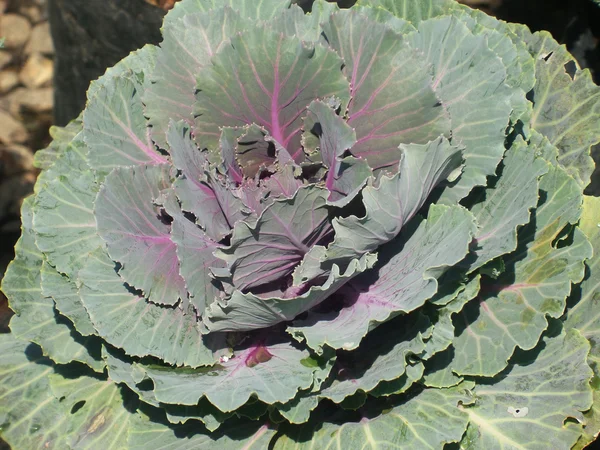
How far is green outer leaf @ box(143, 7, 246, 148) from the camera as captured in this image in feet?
7.31

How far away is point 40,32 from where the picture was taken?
5.96 metres

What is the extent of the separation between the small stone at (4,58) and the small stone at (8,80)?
6 cm

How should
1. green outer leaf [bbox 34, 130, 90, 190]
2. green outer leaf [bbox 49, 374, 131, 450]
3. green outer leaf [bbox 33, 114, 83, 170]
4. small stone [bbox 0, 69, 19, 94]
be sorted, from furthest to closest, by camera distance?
small stone [bbox 0, 69, 19, 94], green outer leaf [bbox 33, 114, 83, 170], green outer leaf [bbox 34, 130, 90, 190], green outer leaf [bbox 49, 374, 131, 450]

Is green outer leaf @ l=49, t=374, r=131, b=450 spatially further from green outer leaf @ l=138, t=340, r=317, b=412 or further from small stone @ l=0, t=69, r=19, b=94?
small stone @ l=0, t=69, r=19, b=94

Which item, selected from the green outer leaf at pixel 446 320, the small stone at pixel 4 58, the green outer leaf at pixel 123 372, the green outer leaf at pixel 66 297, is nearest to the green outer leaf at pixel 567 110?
the green outer leaf at pixel 446 320

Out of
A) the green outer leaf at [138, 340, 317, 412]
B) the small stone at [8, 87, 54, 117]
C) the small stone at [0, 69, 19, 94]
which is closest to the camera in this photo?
the green outer leaf at [138, 340, 317, 412]

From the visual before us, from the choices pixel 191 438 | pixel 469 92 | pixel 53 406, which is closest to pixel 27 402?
pixel 53 406

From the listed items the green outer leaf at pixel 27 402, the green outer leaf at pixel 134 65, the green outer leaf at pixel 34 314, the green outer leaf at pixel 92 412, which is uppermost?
the green outer leaf at pixel 134 65

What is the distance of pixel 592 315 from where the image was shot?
235 centimetres

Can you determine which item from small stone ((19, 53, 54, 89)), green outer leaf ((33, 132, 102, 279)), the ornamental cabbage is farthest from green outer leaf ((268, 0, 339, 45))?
small stone ((19, 53, 54, 89))

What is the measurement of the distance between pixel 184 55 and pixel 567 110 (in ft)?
4.86

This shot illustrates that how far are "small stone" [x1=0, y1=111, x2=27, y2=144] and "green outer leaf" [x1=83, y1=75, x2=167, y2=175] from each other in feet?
11.3

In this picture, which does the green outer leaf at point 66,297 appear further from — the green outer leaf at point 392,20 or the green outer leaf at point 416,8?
the green outer leaf at point 416,8

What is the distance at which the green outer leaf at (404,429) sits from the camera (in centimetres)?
209
